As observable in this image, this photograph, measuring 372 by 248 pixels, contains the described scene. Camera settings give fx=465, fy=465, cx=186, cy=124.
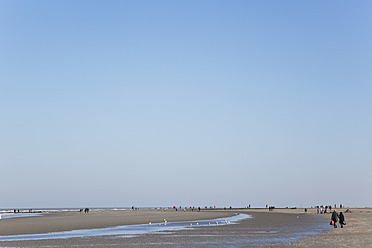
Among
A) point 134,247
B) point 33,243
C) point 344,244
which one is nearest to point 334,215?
point 344,244

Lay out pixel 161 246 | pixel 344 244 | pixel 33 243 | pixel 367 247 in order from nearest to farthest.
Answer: pixel 367 247, pixel 344 244, pixel 161 246, pixel 33 243

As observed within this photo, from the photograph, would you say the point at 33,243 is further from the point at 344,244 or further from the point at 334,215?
the point at 334,215

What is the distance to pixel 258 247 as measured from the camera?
2948 cm

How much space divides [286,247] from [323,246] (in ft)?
7.59

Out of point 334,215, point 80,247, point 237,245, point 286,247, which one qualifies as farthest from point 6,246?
point 334,215

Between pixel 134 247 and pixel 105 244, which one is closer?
pixel 134 247

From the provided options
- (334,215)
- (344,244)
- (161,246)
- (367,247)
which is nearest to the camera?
(367,247)

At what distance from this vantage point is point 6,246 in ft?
108

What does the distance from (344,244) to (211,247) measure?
854 centimetres

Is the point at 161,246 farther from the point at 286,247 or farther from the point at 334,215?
the point at 334,215

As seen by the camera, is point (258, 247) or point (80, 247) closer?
point (258, 247)

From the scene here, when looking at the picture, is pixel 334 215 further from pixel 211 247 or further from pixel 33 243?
pixel 33 243

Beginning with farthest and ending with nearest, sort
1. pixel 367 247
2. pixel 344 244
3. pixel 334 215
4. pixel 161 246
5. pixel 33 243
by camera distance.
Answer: pixel 334 215, pixel 33 243, pixel 161 246, pixel 344 244, pixel 367 247

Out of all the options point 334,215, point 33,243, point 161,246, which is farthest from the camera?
point 334,215
